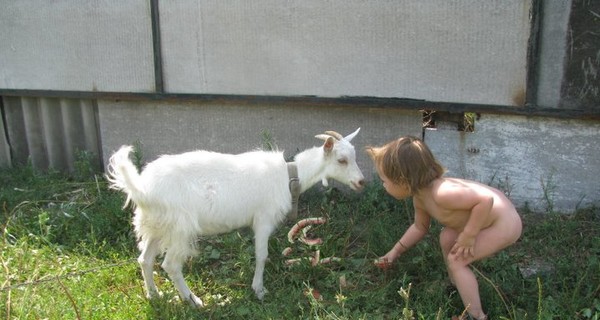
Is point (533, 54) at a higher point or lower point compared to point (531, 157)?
higher

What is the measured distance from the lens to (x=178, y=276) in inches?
143

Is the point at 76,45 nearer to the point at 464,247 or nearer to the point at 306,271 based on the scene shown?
the point at 306,271

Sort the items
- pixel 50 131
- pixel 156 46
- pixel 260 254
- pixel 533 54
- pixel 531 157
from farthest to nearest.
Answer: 1. pixel 50 131
2. pixel 156 46
3. pixel 531 157
4. pixel 533 54
5. pixel 260 254

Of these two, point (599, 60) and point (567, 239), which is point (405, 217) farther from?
point (599, 60)

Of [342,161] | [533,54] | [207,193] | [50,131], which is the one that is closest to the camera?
[207,193]

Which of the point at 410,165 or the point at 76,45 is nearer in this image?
the point at 410,165

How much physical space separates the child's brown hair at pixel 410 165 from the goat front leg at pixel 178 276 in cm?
138

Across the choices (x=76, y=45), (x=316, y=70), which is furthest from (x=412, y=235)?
(x=76, y=45)

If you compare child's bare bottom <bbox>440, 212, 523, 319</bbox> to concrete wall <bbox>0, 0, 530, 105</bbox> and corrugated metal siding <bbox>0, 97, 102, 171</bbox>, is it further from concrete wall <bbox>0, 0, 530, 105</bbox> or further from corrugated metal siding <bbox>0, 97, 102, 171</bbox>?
corrugated metal siding <bbox>0, 97, 102, 171</bbox>

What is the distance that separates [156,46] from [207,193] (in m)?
2.30

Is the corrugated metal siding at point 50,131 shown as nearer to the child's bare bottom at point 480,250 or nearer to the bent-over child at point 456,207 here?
the bent-over child at point 456,207

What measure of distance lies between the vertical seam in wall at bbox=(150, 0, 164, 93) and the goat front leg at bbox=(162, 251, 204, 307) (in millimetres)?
2327

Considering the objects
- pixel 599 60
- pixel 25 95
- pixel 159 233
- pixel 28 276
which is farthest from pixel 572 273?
pixel 25 95

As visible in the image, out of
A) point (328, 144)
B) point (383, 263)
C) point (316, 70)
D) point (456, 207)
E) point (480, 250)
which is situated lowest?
point (383, 263)
